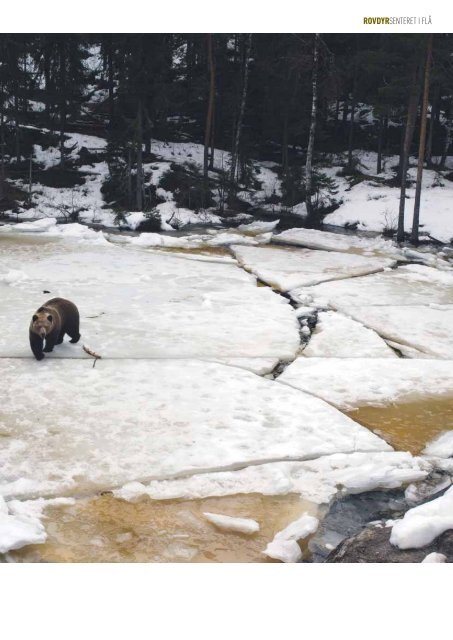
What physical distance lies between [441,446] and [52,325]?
395 cm

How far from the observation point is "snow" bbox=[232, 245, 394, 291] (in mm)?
11160

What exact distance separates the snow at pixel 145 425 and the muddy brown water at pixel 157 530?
340 mm

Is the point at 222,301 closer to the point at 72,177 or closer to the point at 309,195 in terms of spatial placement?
the point at 309,195

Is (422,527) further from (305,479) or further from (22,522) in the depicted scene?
(22,522)

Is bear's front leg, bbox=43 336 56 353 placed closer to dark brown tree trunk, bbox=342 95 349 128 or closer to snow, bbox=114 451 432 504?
snow, bbox=114 451 432 504

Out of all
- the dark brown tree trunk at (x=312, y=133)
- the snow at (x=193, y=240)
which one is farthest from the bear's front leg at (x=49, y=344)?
the dark brown tree trunk at (x=312, y=133)

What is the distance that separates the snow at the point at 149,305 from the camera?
6734mm

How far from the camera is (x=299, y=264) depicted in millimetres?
12938

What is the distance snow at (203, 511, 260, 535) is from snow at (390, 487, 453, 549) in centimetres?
95

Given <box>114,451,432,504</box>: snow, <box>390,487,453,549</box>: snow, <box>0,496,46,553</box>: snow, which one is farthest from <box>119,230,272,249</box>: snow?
<box>390,487,453,549</box>: snow

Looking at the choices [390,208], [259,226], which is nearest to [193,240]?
[259,226]

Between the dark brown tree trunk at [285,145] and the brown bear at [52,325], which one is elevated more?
the dark brown tree trunk at [285,145]

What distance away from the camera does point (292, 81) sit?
2616 cm

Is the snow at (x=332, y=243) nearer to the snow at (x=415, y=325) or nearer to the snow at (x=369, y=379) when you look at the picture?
the snow at (x=415, y=325)
